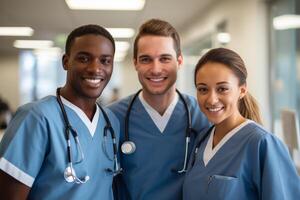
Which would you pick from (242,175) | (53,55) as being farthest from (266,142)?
(53,55)

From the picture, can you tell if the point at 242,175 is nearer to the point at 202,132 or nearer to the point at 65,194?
the point at 202,132

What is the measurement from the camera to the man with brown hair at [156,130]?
1.53 metres

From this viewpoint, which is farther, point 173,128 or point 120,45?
point 120,45

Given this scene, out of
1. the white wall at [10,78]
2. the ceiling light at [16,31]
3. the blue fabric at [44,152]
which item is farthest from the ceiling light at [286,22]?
the white wall at [10,78]

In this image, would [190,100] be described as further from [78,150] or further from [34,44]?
[34,44]

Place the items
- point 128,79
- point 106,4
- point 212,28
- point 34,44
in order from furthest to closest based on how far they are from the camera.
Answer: point 128,79 → point 34,44 → point 212,28 → point 106,4

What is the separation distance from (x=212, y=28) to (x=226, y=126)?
3578 mm

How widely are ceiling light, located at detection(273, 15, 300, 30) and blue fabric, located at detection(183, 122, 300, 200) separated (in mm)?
2017

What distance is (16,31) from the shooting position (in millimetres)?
6457

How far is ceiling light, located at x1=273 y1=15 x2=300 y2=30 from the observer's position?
2.97 metres

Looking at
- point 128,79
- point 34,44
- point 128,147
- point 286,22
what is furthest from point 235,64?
→ point 128,79

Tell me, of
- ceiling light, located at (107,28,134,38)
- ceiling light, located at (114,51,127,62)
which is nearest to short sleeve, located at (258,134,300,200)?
ceiling light, located at (107,28,134,38)

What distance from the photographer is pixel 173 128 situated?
5.25ft

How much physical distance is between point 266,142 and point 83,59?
68 cm
